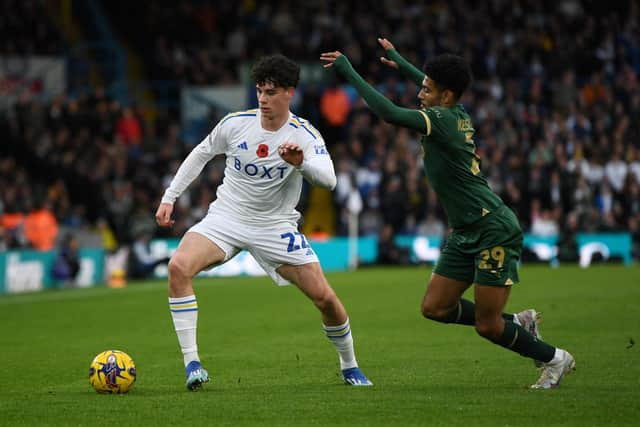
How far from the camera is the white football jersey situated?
30.7ft

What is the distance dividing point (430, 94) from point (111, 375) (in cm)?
330

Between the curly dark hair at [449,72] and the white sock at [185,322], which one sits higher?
the curly dark hair at [449,72]

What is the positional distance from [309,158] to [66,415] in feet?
8.83

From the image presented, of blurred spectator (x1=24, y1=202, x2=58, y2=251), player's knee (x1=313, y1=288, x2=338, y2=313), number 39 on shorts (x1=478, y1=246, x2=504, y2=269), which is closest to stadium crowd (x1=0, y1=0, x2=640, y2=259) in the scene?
blurred spectator (x1=24, y1=202, x2=58, y2=251)

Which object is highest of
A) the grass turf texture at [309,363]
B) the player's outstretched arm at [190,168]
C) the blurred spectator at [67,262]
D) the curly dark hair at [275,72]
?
the curly dark hair at [275,72]

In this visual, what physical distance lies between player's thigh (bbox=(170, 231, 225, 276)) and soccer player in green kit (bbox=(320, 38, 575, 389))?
1.77 m

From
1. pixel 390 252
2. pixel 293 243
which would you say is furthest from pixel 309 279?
pixel 390 252

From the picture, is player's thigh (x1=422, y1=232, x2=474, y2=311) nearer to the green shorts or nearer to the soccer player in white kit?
the green shorts

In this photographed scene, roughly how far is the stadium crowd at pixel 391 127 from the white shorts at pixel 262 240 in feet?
51.9

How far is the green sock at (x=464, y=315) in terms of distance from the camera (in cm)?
928

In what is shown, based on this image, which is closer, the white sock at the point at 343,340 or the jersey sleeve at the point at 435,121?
the jersey sleeve at the point at 435,121

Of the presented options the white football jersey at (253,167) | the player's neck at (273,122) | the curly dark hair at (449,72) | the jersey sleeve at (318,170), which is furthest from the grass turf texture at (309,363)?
the curly dark hair at (449,72)

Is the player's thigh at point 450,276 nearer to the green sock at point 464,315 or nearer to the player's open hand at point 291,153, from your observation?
the green sock at point 464,315

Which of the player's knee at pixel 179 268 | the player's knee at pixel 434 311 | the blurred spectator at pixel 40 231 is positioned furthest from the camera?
the blurred spectator at pixel 40 231
